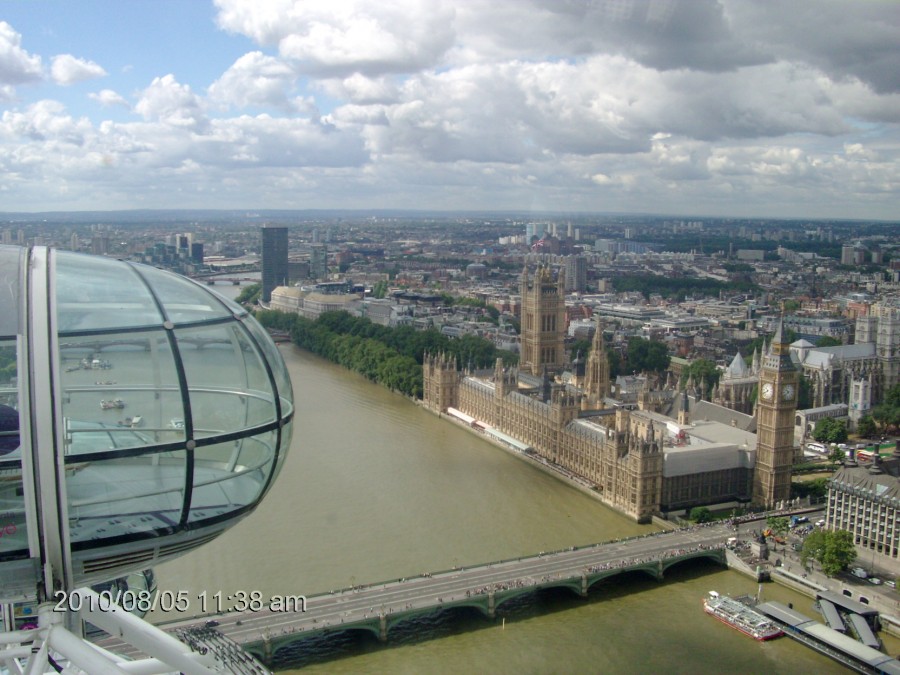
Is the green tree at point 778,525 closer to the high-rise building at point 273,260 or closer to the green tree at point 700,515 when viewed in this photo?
the green tree at point 700,515

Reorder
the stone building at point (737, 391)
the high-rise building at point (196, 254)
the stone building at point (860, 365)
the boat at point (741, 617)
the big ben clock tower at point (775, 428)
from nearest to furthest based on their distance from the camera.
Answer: the boat at point (741, 617), the big ben clock tower at point (775, 428), the stone building at point (737, 391), the stone building at point (860, 365), the high-rise building at point (196, 254)

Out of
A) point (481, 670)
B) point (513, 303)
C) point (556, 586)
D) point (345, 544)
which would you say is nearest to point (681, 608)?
point (556, 586)

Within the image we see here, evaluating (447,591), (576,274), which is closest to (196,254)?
(576,274)

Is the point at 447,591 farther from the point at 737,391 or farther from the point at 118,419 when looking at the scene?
the point at 737,391

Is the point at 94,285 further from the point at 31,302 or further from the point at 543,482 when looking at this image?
the point at 543,482

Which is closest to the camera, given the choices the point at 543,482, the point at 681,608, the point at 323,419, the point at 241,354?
the point at 241,354
